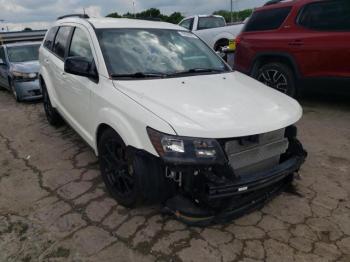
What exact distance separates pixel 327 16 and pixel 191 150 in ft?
14.5

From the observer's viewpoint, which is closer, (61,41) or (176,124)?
(176,124)

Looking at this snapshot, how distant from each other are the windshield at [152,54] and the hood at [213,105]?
0.22 m

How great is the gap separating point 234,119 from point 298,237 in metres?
1.13

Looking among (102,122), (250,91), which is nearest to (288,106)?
(250,91)

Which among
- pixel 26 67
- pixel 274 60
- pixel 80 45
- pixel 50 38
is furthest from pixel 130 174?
pixel 26 67

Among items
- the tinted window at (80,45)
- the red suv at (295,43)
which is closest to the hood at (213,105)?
the tinted window at (80,45)

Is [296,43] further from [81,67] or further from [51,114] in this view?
[51,114]

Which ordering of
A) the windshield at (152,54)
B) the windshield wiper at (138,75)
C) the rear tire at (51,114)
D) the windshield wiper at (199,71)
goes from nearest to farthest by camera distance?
1. the windshield wiper at (138,75)
2. the windshield at (152,54)
3. the windshield wiper at (199,71)
4. the rear tire at (51,114)

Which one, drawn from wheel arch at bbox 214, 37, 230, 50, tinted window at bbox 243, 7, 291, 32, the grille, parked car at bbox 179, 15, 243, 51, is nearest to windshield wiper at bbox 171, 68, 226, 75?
the grille

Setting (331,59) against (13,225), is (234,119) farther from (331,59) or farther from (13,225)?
(331,59)

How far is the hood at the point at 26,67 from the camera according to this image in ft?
25.8

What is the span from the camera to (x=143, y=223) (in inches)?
118

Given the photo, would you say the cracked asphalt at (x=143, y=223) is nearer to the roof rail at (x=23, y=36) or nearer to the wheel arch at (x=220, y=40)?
the wheel arch at (x=220, y=40)

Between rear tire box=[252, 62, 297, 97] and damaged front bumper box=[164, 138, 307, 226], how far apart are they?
3.44 meters
